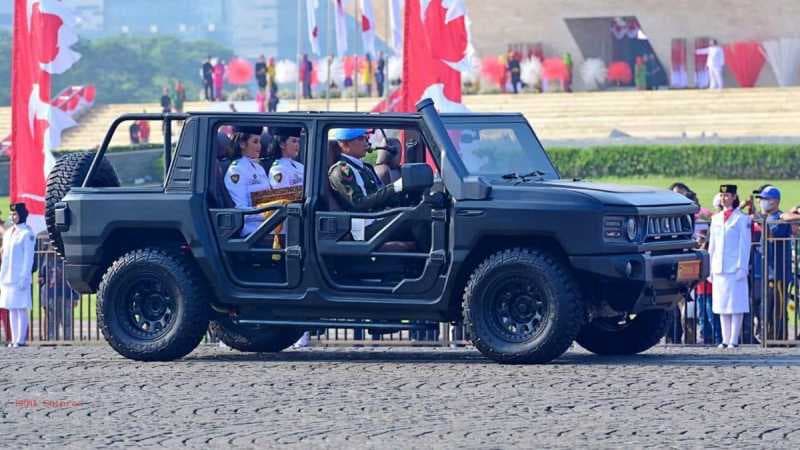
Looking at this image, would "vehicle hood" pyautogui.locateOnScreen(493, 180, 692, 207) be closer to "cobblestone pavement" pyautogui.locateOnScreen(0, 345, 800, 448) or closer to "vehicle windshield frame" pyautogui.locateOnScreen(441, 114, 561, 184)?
"vehicle windshield frame" pyautogui.locateOnScreen(441, 114, 561, 184)

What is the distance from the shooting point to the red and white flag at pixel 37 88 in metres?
23.5

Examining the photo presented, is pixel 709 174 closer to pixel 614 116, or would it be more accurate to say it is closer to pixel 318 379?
pixel 614 116

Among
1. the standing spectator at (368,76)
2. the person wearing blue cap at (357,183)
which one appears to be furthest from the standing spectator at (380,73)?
the person wearing blue cap at (357,183)

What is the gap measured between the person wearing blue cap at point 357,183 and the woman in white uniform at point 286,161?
297 mm

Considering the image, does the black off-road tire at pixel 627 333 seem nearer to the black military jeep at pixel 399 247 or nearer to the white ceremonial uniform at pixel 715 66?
the black military jeep at pixel 399 247

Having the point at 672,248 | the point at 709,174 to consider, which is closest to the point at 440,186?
the point at 672,248

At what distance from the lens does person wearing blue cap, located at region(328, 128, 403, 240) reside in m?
13.4

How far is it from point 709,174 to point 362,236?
30.4 m

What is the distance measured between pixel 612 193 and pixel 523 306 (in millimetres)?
975

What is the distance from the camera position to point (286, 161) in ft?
45.7

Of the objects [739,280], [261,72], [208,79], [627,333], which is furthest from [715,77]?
[627,333]

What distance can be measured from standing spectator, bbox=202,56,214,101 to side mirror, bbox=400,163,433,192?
51.7 m

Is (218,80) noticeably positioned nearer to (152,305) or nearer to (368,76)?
(368,76)

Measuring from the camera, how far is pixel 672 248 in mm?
13367
